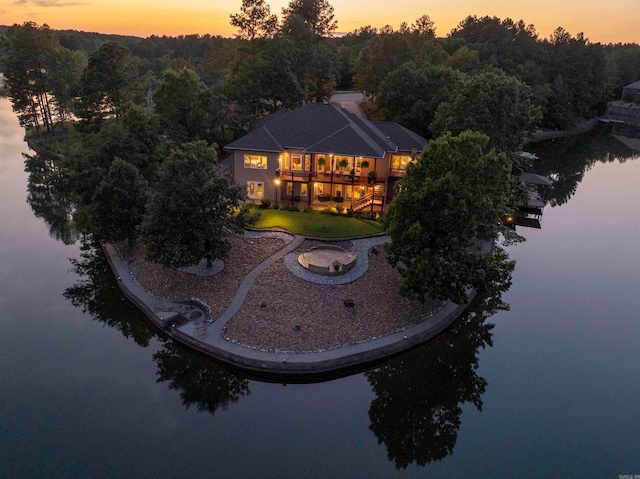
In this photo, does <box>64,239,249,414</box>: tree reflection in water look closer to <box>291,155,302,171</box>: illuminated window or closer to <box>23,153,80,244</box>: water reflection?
<box>23,153,80,244</box>: water reflection

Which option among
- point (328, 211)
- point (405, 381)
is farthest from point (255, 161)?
point (405, 381)

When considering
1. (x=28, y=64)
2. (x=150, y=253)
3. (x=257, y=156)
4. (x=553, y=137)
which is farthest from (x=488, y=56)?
(x=150, y=253)

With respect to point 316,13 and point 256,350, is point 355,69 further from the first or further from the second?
point 256,350

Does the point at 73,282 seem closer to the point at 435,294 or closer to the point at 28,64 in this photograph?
the point at 435,294

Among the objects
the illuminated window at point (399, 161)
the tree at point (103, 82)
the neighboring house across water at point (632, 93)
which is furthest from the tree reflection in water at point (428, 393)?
the neighboring house across water at point (632, 93)

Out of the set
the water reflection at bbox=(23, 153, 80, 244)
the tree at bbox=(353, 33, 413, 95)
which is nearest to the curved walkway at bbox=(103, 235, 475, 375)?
the water reflection at bbox=(23, 153, 80, 244)

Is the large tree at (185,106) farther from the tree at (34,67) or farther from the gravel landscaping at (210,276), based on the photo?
the tree at (34,67)
